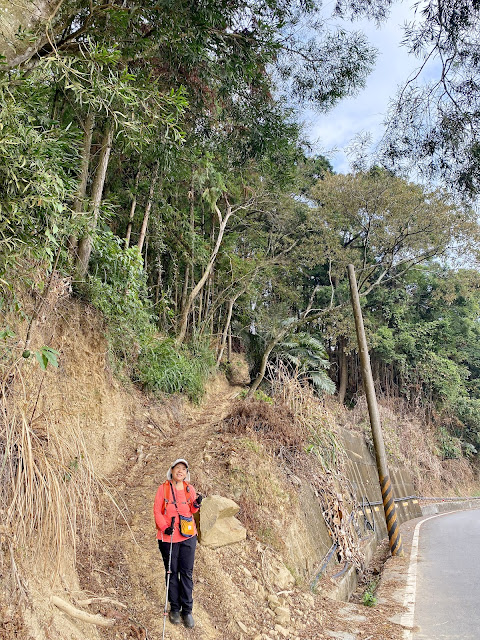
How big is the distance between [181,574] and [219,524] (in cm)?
126

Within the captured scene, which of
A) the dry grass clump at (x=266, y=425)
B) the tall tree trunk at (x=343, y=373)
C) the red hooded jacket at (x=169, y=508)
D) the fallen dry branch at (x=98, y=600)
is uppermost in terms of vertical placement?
the tall tree trunk at (x=343, y=373)

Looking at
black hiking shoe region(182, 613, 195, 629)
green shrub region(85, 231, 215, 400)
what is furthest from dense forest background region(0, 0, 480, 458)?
black hiking shoe region(182, 613, 195, 629)

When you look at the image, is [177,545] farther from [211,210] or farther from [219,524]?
[211,210]

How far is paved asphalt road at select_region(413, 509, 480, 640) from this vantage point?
15.8ft

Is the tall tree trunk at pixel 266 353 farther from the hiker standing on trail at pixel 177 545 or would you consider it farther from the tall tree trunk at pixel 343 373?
the hiker standing on trail at pixel 177 545

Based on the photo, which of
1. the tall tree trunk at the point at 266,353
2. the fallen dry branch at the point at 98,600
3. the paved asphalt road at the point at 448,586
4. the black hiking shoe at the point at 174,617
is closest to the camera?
the fallen dry branch at the point at 98,600

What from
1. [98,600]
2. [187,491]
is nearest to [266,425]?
[187,491]

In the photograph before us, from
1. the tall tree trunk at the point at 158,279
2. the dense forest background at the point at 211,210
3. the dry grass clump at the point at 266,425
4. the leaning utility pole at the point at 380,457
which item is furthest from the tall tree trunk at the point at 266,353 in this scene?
the dry grass clump at the point at 266,425

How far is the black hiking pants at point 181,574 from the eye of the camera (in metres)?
3.84

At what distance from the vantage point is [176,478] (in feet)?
13.3

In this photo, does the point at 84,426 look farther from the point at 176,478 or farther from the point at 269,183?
the point at 269,183

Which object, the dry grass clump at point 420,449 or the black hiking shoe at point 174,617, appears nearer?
the black hiking shoe at point 174,617

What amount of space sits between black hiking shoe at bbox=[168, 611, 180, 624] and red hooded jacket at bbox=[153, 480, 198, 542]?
58cm

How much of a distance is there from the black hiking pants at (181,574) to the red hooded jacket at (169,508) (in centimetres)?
8
